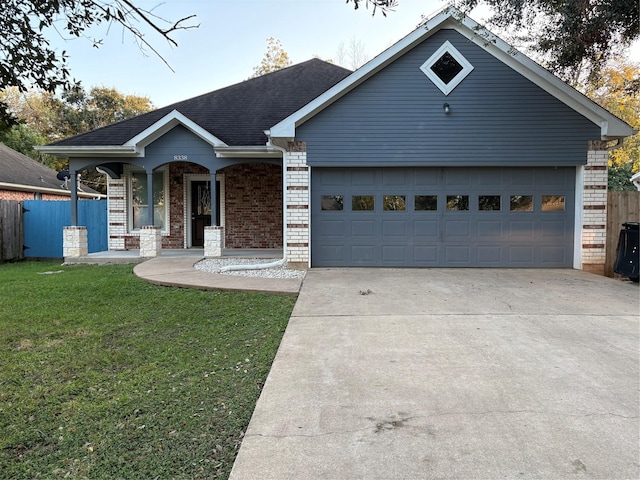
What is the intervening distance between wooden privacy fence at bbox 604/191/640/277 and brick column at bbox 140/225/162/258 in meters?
11.6

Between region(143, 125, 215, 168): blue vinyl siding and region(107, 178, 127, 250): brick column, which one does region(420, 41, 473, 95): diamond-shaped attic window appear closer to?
region(143, 125, 215, 168): blue vinyl siding

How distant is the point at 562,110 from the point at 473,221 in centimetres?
318

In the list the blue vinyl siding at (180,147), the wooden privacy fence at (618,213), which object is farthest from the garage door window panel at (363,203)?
the wooden privacy fence at (618,213)

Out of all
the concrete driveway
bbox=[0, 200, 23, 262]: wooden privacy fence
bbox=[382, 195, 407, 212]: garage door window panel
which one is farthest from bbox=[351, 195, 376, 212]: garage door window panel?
bbox=[0, 200, 23, 262]: wooden privacy fence

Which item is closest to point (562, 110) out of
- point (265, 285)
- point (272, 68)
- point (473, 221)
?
point (473, 221)

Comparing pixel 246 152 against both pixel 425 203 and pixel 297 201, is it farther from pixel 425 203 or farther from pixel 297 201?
pixel 425 203

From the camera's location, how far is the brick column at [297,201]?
378 inches

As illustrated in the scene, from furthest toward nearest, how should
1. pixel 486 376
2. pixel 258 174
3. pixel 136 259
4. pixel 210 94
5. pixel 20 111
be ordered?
pixel 20 111 → pixel 210 94 → pixel 258 174 → pixel 136 259 → pixel 486 376

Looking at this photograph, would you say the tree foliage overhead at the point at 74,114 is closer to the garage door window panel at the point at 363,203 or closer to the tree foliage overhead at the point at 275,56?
the tree foliage overhead at the point at 275,56

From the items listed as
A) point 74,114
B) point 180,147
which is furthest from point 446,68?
point 74,114

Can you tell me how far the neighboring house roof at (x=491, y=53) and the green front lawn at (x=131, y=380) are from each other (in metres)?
4.80

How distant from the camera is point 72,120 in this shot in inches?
1182

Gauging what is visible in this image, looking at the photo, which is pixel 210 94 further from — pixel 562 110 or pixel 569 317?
pixel 569 317

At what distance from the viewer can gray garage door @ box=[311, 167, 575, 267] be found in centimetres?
967
